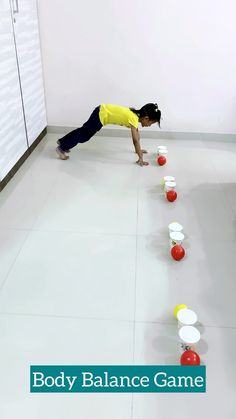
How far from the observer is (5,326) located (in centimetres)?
147

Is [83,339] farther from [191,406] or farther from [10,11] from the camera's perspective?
[10,11]

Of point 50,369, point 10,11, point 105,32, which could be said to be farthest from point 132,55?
point 50,369

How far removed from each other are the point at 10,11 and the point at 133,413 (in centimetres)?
273

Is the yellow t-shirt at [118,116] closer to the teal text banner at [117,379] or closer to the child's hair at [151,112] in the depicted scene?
the child's hair at [151,112]

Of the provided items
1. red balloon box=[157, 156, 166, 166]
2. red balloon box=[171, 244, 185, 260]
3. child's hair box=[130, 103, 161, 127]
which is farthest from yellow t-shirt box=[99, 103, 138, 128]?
red balloon box=[171, 244, 185, 260]

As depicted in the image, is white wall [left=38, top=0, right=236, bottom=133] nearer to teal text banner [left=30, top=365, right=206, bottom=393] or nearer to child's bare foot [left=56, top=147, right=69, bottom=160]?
child's bare foot [left=56, top=147, right=69, bottom=160]

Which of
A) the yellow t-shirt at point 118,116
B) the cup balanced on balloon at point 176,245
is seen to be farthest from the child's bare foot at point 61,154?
the cup balanced on balloon at point 176,245

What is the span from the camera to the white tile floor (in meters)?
1.23

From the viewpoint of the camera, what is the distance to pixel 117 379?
1.29 m

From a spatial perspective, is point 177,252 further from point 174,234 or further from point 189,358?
point 189,358

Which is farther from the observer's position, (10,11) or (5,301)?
(10,11)

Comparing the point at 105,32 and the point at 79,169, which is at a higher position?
the point at 105,32

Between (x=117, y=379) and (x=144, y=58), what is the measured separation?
3044 mm

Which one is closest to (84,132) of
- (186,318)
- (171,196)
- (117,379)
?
(171,196)
